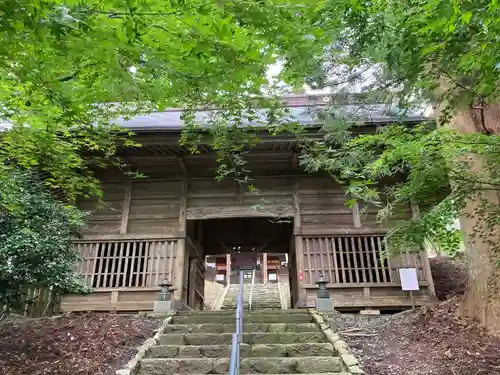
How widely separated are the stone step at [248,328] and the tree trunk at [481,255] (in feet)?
7.29

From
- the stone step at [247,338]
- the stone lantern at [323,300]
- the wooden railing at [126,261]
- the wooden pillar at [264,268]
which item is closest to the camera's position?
the stone step at [247,338]

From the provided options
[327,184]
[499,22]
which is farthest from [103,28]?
[327,184]

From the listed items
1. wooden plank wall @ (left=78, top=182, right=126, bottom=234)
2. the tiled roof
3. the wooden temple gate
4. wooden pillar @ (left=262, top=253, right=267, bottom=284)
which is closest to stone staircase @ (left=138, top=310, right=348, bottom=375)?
the wooden temple gate

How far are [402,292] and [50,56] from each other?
24.9 feet

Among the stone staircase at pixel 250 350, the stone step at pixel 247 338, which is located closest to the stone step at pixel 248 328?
the stone staircase at pixel 250 350

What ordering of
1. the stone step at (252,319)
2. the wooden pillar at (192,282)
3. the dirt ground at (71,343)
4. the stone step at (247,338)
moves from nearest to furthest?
the dirt ground at (71,343)
the stone step at (247,338)
the stone step at (252,319)
the wooden pillar at (192,282)

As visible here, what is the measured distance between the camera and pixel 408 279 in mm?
7578

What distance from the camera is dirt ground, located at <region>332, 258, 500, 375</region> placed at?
429 cm

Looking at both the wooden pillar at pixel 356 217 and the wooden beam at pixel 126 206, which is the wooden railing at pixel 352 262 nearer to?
the wooden pillar at pixel 356 217

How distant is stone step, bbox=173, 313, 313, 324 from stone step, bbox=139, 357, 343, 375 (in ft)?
5.53

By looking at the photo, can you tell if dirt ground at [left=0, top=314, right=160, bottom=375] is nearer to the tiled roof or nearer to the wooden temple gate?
the wooden temple gate

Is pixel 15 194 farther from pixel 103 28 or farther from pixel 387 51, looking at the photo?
pixel 387 51

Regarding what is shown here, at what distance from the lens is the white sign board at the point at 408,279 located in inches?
296

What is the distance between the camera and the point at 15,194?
491 centimetres
